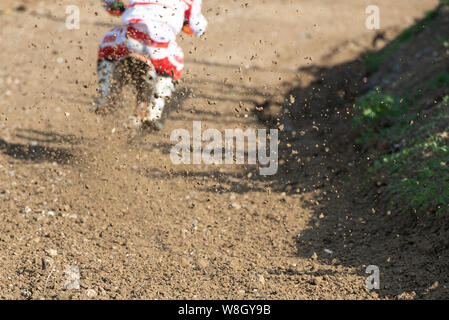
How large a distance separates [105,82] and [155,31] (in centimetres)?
68

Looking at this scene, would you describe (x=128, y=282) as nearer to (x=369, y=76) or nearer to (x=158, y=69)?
(x=158, y=69)

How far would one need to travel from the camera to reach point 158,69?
452 centimetres

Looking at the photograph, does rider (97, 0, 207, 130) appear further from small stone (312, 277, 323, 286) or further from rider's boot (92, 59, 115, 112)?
small stone (312, 277, 323, 286)

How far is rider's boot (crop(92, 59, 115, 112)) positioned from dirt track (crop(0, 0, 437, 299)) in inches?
13.2

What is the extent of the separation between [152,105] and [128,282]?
5.68 ft

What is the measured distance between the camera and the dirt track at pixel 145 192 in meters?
3.50

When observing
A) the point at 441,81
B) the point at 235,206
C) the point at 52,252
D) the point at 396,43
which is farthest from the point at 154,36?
the point at 396,43

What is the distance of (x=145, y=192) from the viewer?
456cm

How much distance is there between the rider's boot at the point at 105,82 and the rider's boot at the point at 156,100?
341 mm

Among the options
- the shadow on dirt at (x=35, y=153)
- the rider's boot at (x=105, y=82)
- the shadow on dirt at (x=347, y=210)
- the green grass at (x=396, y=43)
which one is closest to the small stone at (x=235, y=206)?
the shadow on dirt at (x=347, y=210)

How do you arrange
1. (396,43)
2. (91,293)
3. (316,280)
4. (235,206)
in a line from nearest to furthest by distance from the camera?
1. (91,293)
2. (316,280)
3. (235,206)
4. (396,43)

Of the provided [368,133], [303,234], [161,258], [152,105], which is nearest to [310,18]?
[368,133]

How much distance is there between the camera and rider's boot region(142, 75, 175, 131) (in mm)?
4570

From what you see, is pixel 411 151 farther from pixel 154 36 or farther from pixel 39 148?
pixel 39 148
